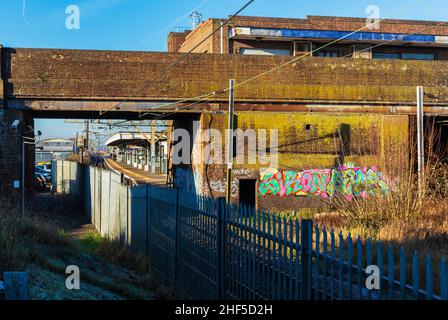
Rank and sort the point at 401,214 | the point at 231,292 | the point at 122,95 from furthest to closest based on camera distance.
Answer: the point at 122,95 < the point at 401,214 < the point at 231,292

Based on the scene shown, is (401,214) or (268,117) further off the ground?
(268,117)

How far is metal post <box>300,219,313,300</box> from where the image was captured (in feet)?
16.6

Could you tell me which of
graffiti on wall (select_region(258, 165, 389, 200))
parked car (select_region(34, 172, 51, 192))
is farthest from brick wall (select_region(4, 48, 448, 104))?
parked car (select_region(34, 172, 51, 192))

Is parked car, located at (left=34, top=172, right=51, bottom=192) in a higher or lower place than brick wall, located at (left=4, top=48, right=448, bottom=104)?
lower

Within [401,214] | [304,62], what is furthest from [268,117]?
[401,214]

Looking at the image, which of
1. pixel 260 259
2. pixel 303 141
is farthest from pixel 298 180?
pixel 260 259

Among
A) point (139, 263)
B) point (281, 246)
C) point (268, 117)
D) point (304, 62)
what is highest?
point (304, 62)

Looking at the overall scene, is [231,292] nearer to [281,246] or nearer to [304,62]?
[281,246]

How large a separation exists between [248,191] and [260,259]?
1993cm

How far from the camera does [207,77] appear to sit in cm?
2592

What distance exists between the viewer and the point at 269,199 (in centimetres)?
2556
